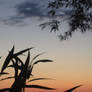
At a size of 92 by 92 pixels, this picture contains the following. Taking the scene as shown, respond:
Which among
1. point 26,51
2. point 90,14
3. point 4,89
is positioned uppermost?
point 90,14

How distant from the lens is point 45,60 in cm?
304

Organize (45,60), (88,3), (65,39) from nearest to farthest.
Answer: (45,60), (88,3), (65,39)

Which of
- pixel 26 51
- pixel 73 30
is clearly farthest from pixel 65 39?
pixel 26 51

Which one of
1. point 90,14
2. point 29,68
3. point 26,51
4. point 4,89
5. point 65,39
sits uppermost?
point 90,14

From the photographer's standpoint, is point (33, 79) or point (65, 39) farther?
point (65, 39)

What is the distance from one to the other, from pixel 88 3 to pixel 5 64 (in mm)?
10992

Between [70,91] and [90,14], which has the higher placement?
[90,14]

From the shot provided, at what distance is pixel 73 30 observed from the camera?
15023 mm

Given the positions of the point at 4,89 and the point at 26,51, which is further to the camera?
the point at 26,51

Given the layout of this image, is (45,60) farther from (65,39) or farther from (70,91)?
(65,39)

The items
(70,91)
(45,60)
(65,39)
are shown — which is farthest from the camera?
(65,39)

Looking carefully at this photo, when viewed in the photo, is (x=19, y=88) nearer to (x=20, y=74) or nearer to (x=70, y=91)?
(x=20, y=74)

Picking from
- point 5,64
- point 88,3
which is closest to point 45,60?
point 5,64

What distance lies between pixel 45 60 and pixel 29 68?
0.76 ft
